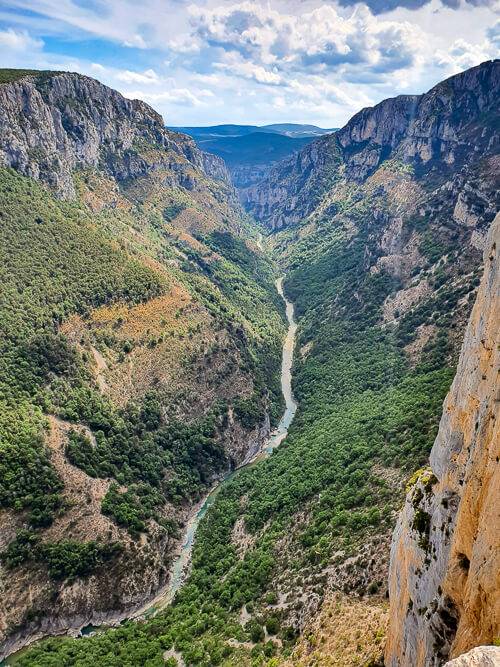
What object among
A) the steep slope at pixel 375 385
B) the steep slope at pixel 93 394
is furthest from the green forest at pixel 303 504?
the steep slope at pixel 93 394

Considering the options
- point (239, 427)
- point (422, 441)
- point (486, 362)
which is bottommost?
point (239, 427)

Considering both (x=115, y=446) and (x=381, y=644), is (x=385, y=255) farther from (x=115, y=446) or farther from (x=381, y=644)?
(x=381, y=644)

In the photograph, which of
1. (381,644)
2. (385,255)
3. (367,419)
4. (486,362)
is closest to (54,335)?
(367,419)

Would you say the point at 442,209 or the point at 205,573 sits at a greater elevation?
the point at 442,209

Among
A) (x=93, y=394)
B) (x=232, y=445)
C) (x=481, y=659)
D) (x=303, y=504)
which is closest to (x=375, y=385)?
(x=232, y=445)

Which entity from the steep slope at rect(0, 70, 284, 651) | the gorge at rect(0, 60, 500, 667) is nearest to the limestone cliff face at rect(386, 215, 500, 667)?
the gorge at rect(0, 60, 500, 667)

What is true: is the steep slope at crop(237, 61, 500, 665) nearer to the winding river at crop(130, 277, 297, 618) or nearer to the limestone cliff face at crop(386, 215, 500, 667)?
the winding river at crop(130, 277, 297, 618)
